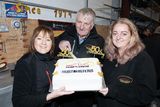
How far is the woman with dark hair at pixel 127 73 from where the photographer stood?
57.4 inches

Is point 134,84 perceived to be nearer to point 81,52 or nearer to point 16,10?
point 81,52

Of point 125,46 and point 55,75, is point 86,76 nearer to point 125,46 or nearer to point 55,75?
point 55,75

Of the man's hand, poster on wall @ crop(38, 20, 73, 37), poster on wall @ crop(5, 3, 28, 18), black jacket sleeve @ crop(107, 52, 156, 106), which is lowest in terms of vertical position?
black jacket sleeve @ crop(107, 52, 156, 106)

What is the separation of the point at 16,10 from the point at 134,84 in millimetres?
1391

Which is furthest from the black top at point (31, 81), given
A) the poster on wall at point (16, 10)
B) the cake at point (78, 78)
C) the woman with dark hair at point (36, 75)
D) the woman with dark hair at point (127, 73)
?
the poster on wall at point (16, 10)

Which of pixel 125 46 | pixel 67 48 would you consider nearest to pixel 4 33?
pixel 67 48

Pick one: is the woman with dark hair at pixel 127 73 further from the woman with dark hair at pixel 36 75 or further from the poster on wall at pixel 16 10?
the poster on wall at pixel 16 10

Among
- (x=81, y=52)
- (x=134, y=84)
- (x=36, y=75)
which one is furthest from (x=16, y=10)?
(x=134, y=84)

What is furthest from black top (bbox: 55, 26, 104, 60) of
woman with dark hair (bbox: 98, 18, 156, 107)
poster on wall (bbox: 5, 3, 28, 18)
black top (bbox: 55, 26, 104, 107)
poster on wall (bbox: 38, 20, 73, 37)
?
poster on wall (bbox: 38, 20, 73, 37)

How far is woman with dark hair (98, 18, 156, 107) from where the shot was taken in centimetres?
146

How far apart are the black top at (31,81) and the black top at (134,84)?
41cm

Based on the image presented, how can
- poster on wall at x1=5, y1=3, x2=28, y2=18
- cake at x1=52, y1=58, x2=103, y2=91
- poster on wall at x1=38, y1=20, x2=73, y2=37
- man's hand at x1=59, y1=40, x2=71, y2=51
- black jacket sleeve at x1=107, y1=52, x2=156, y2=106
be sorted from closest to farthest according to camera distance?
1. cake at x1=52, y1=58, x2=103, y2=91
2. black jacket sleeve at x1=107, y1=52, x2=156, y2=106
3. man's hand at x1=59, y1=40, x2=71, y2=51
4. poster on wall at x1=5, y1=3, x2=28, y2=18
5. poster on wall at x1=38, y1=20, x2=73, y2=37

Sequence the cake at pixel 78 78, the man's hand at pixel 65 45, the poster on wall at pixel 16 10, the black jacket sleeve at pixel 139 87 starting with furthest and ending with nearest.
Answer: the poster on wall at pixel 16 10 → the man's hand at pixel 65 45 → the black jacket sleeve at pixel 139 87 → the cake at pixel 78 78

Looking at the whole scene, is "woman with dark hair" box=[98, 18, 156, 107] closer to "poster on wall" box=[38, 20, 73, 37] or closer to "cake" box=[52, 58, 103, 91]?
"cake" box=[52, 58, 103, 91]
